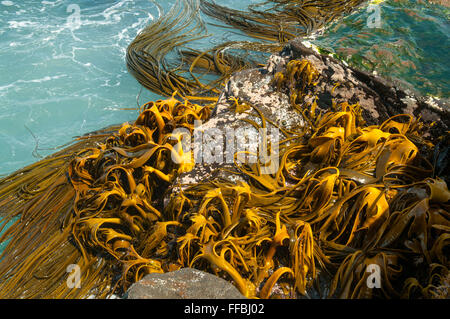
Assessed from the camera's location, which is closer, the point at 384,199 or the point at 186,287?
the point at 186,287

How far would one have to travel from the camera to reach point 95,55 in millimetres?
4953

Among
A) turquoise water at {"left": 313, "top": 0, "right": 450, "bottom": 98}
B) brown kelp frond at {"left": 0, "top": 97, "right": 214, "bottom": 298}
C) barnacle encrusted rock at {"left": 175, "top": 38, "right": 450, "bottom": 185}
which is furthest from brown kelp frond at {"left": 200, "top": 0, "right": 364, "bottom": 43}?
brown kelp frond at {"left": 0, "top": 97, "right": 214, "bottom": 298}

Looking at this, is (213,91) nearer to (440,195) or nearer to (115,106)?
(115,106)

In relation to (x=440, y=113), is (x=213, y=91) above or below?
below

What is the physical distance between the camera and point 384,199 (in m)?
1.79

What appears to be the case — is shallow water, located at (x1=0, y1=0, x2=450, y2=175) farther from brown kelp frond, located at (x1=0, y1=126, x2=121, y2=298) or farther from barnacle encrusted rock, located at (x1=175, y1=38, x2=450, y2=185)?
brown kelp frond, located at (x1=0, y1=126, x2=121, y2=298)

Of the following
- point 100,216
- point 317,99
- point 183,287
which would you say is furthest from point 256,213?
point 317,99

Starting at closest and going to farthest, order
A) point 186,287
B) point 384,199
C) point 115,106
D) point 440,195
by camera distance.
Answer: point 186,287, point 440,195, point 384,199, point 115,106

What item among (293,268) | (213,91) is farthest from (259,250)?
(213,91)

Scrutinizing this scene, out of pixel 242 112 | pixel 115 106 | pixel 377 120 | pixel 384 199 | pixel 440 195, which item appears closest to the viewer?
pixel 440 195

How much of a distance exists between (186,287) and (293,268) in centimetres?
62

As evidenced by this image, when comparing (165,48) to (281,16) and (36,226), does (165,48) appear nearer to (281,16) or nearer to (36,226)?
(281,16)

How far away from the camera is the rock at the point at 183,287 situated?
1462 mm

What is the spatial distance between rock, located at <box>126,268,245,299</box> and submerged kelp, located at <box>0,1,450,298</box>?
14 cm
